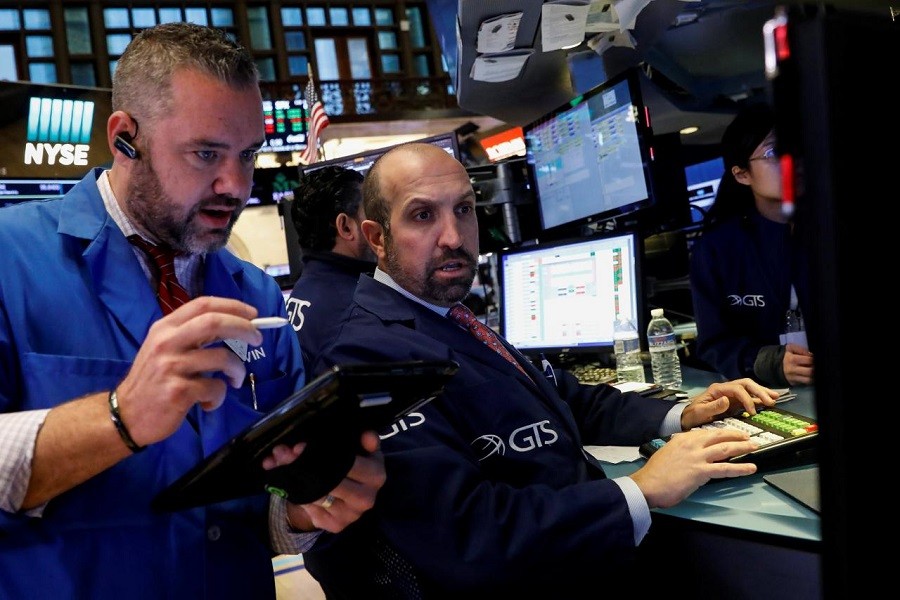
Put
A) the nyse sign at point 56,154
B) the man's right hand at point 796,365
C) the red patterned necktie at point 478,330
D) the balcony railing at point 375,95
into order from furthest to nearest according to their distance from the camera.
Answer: the balcony railing at point 375,95 < the nyse sign at point 56,154 < the man's right hand at point 796,365 < the red patterned necktie at point 478,330

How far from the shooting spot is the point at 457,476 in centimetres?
117

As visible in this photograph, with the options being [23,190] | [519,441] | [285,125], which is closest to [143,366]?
[519,441]

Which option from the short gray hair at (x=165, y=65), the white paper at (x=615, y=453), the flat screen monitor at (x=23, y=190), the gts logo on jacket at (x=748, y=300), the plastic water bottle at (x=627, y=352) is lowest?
the white paper at (x=615, y=453)

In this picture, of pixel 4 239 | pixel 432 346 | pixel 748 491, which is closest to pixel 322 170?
pixel 432 346

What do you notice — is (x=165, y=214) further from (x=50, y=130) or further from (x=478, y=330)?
(x=50, y=130)

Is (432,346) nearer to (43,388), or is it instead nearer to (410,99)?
(43,388)

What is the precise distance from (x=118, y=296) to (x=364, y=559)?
572 mm

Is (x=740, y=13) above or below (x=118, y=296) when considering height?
above

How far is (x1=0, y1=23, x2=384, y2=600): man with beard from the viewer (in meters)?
0.91

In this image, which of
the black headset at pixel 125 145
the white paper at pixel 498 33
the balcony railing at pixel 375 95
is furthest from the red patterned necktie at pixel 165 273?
the balcony railing at pixel 375 95

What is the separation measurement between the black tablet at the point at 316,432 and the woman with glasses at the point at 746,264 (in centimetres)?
140

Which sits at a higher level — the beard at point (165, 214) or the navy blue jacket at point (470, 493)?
the beard at point (165, 214)

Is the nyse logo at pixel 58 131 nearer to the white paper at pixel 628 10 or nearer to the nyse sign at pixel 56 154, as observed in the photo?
the nyse sign at pixel 56 154

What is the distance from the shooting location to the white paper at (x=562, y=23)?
2342 millimetres
